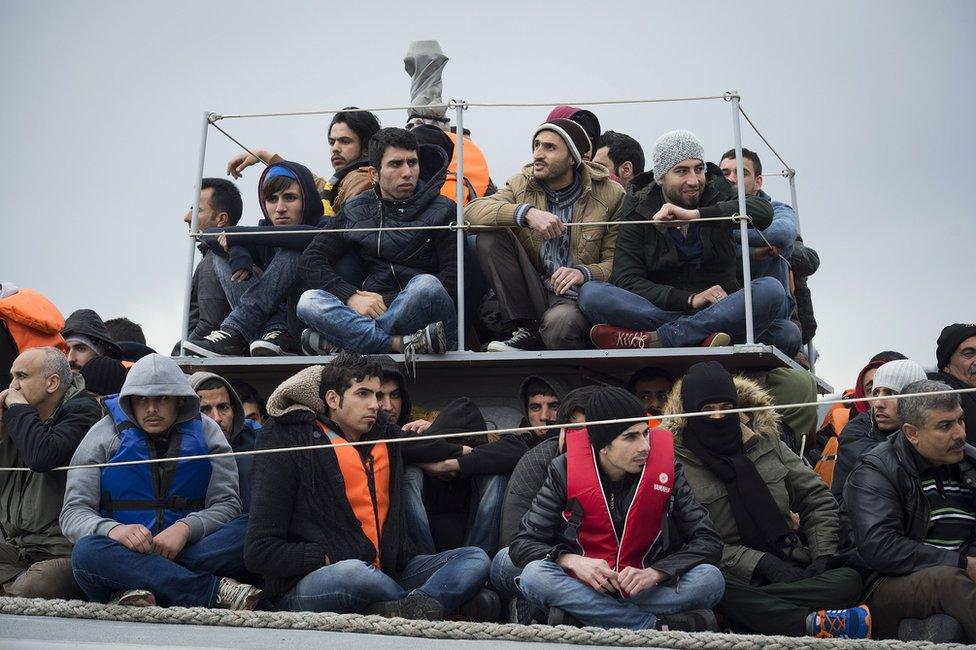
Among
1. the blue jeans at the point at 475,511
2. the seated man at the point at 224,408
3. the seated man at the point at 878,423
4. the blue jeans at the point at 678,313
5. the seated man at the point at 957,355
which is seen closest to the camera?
the blue jeans at the point at 475,511

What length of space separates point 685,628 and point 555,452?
3.48 ft

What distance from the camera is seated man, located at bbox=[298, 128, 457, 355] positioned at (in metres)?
7.82

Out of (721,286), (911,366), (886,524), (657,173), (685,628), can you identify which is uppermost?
(657,173)

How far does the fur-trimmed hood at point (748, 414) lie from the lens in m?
6.73

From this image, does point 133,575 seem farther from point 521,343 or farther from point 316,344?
point 521,343

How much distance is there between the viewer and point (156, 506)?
20.5ft

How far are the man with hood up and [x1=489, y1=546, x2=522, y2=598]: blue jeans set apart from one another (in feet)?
7.79

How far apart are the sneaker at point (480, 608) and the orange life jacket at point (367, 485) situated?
0.46 meters

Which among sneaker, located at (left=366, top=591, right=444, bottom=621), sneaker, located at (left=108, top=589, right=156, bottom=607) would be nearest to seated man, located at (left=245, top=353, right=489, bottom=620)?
sneaker, located at (left=366, top=591, right=444, bottom=621)

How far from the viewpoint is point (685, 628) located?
19.0ft

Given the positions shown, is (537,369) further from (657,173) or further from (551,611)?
(551,611)

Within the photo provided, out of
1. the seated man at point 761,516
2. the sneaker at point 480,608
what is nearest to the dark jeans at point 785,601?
the seated man at point 761,516

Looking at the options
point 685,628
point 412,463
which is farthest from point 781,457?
point 412,463

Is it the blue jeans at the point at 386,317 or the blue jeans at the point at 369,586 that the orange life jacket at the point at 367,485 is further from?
the blue jeans at the point at 386,317
